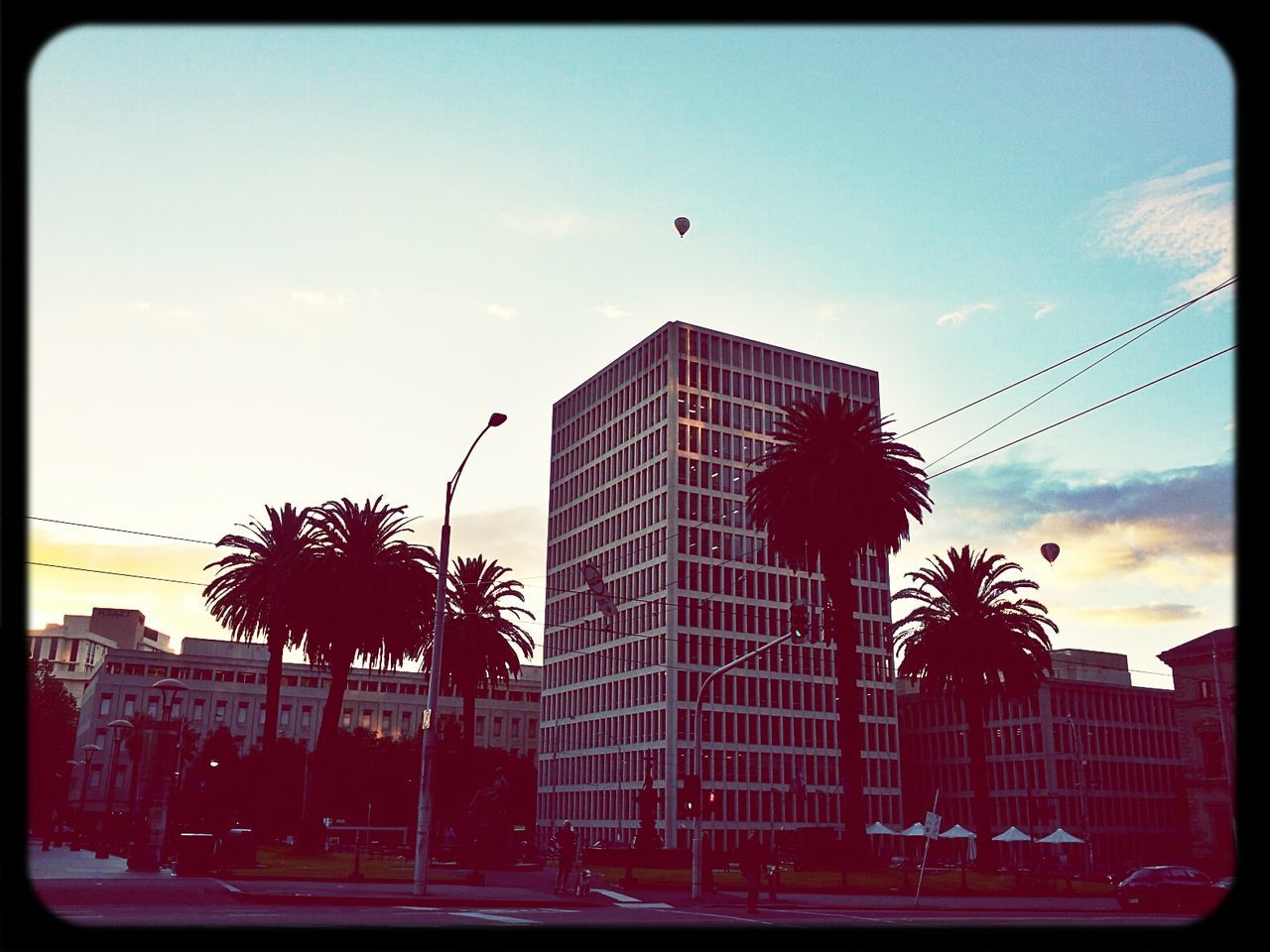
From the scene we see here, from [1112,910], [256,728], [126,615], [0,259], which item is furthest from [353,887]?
[126,615]

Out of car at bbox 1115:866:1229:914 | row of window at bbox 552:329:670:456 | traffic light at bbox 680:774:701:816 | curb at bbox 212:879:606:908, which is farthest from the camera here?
row of window at bbox 552:329:670:456

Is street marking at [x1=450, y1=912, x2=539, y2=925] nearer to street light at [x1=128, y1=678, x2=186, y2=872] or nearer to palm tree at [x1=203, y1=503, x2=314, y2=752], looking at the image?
street light at [x1=128, y1=678, x2=186, y2=872]

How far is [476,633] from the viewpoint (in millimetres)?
74812

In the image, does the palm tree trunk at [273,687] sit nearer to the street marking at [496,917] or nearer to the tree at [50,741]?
the street marking at [496,917]

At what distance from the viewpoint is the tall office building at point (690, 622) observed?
109 meters

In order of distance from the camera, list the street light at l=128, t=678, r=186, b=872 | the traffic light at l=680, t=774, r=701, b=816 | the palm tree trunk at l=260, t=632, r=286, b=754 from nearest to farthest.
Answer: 1. the traffic light at l=680, t=774, r=701, b=816
2. the street light at l=128, t=678, r=186, b=872
3. the palm tree trunk at l=260, t=632, r=286, b=754

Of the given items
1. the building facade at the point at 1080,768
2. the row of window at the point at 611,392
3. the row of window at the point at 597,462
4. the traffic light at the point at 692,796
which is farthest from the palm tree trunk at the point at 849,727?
the building facade at the point at 1080,768

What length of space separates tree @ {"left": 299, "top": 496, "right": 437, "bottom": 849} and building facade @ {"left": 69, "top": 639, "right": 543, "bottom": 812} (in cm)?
9377

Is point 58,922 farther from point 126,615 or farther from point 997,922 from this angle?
point 126,615

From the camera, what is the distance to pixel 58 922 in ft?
25.2

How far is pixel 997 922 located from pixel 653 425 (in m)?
95.4

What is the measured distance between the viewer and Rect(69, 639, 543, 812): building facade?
147m

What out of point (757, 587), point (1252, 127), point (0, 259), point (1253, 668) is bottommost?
point (1253, 668)

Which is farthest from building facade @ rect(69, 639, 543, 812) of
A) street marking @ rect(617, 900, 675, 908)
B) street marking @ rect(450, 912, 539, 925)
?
street marking @ rect(450, 912, 539, 925)
